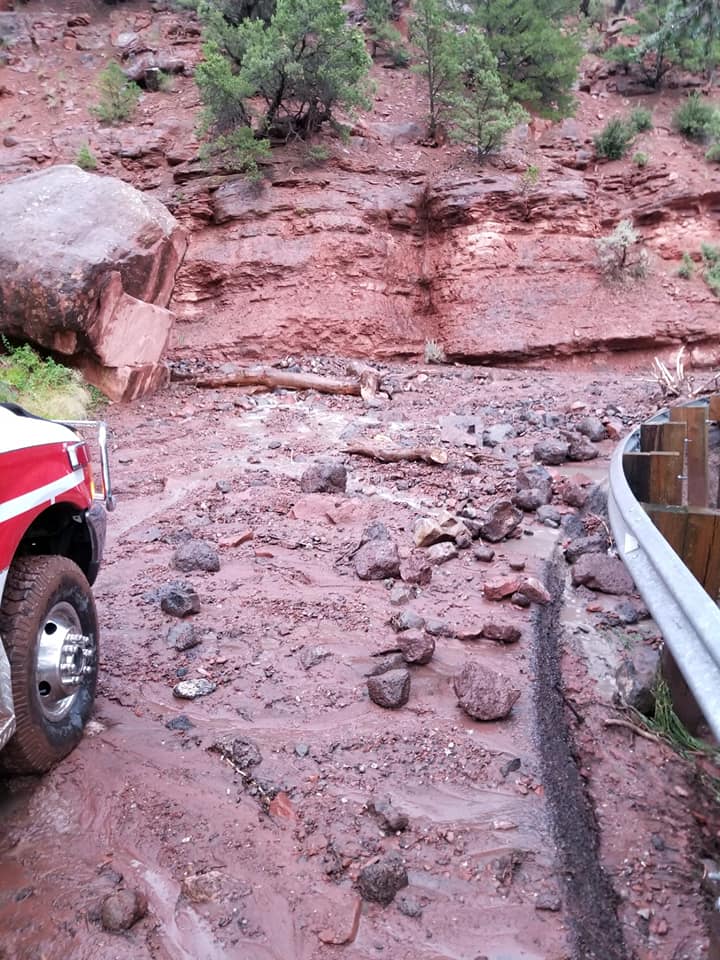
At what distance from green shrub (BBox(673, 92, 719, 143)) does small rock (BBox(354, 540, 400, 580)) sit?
17.5 m

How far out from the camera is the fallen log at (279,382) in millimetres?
10617

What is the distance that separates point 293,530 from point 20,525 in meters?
2.67

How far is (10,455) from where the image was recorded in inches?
85.0

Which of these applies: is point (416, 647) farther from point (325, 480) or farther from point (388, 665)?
point (325, 480)

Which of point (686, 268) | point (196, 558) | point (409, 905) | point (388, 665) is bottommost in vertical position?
point (686, 268)

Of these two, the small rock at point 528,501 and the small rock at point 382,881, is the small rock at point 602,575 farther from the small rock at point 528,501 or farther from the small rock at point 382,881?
the small rock at point 382,881

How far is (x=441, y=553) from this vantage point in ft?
14.2

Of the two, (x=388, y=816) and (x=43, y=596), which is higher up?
(x=43, y=596)

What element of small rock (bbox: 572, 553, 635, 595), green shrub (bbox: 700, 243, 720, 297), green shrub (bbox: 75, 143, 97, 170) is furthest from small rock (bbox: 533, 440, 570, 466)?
green shrub (bbox: 75, 143, 97, 170)

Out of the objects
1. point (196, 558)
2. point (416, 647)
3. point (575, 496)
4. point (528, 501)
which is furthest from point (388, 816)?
point (575, 496)

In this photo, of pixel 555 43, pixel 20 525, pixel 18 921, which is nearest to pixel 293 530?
pixel 20 525

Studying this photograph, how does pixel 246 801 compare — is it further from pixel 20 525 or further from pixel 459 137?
pixel 459 137

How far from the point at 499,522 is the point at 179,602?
2.35 m

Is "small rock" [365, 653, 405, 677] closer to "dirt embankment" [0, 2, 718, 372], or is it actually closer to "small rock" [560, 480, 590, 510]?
"small rock" [560, 480, 590, 510]
